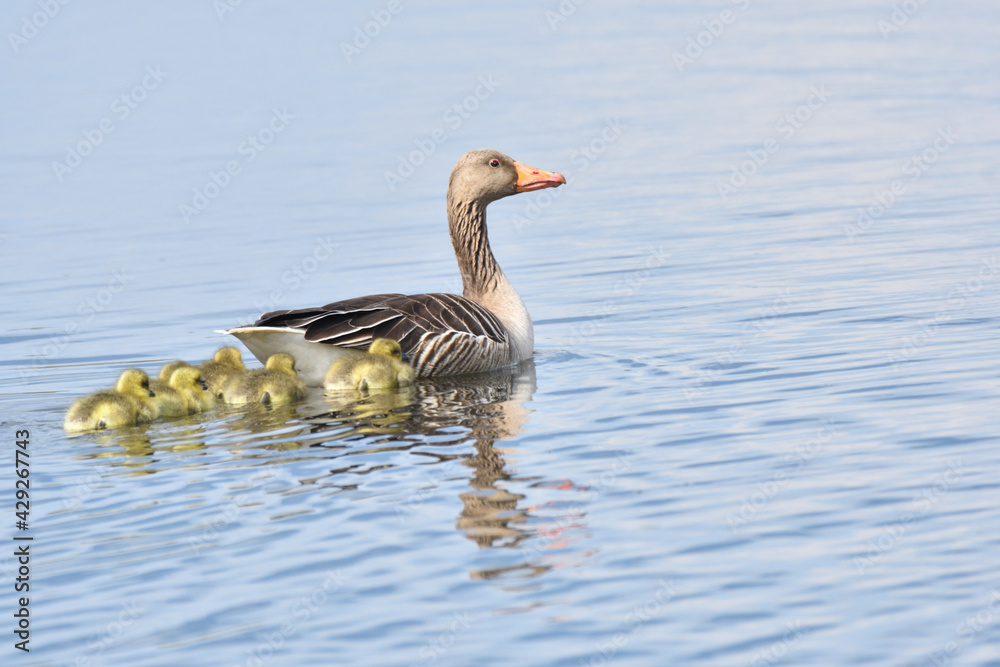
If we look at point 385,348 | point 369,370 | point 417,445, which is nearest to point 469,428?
point 417,445

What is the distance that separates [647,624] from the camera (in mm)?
6027

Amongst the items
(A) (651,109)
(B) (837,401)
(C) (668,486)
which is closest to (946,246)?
(B) (837,401)

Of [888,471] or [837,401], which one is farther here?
[837,401]

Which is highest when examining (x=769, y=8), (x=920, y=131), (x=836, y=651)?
(x=769, y=8)

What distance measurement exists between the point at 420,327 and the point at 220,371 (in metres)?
1.77

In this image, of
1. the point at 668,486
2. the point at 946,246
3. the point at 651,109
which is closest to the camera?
the point at 668,486

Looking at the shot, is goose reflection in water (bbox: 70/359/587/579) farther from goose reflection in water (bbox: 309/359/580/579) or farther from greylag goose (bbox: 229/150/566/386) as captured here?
greylag goose (bbox: 229/150/566/386)

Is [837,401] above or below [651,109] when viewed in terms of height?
below

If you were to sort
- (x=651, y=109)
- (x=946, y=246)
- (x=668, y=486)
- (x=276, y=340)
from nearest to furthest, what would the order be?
(x=668, y=486) → (x=276, y=340) → (x=946, y=246) → (x=651, y=109)

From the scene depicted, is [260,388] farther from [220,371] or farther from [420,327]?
[420,327]

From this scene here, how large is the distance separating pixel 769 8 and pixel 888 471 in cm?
2930

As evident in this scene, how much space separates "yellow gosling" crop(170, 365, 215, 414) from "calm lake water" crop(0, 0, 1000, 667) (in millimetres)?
339

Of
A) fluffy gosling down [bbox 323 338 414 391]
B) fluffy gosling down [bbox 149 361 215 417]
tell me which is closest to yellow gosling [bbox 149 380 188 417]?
fluffy gosling down [bbox 149 361 215 417]

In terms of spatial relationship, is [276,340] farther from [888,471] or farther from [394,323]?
[888,471]
